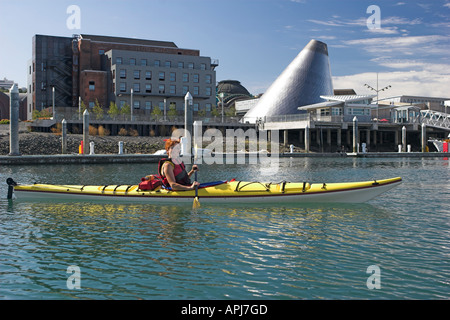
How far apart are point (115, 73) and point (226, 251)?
72.6 m

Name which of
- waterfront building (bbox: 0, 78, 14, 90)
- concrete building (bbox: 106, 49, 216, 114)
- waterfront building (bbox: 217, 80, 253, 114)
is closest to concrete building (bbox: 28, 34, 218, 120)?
concrete building (bbox: 106, 49, 216, 114)

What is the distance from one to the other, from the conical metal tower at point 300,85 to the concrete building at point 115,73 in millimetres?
13458

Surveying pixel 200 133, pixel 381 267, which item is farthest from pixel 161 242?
pixel 200 133

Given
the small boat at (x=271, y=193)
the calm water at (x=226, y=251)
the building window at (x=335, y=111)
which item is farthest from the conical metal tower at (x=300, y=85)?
the calm water at (x=226, y=251)

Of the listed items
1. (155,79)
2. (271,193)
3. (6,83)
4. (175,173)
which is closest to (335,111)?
(155,79)

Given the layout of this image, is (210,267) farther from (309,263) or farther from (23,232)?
(23,232)

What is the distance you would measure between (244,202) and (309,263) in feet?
24.2

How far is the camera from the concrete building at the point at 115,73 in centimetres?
8050

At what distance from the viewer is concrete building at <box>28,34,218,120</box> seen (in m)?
80.5

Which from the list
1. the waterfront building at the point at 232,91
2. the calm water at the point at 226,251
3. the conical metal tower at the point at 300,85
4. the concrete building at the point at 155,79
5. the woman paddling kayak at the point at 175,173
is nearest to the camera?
the calm water at the point at 226,251

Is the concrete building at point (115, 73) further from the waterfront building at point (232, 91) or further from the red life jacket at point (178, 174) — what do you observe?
the red life jacket at point (178, 174)

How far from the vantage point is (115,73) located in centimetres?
7819

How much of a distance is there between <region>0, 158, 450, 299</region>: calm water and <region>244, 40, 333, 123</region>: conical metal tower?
77256 millimetres
